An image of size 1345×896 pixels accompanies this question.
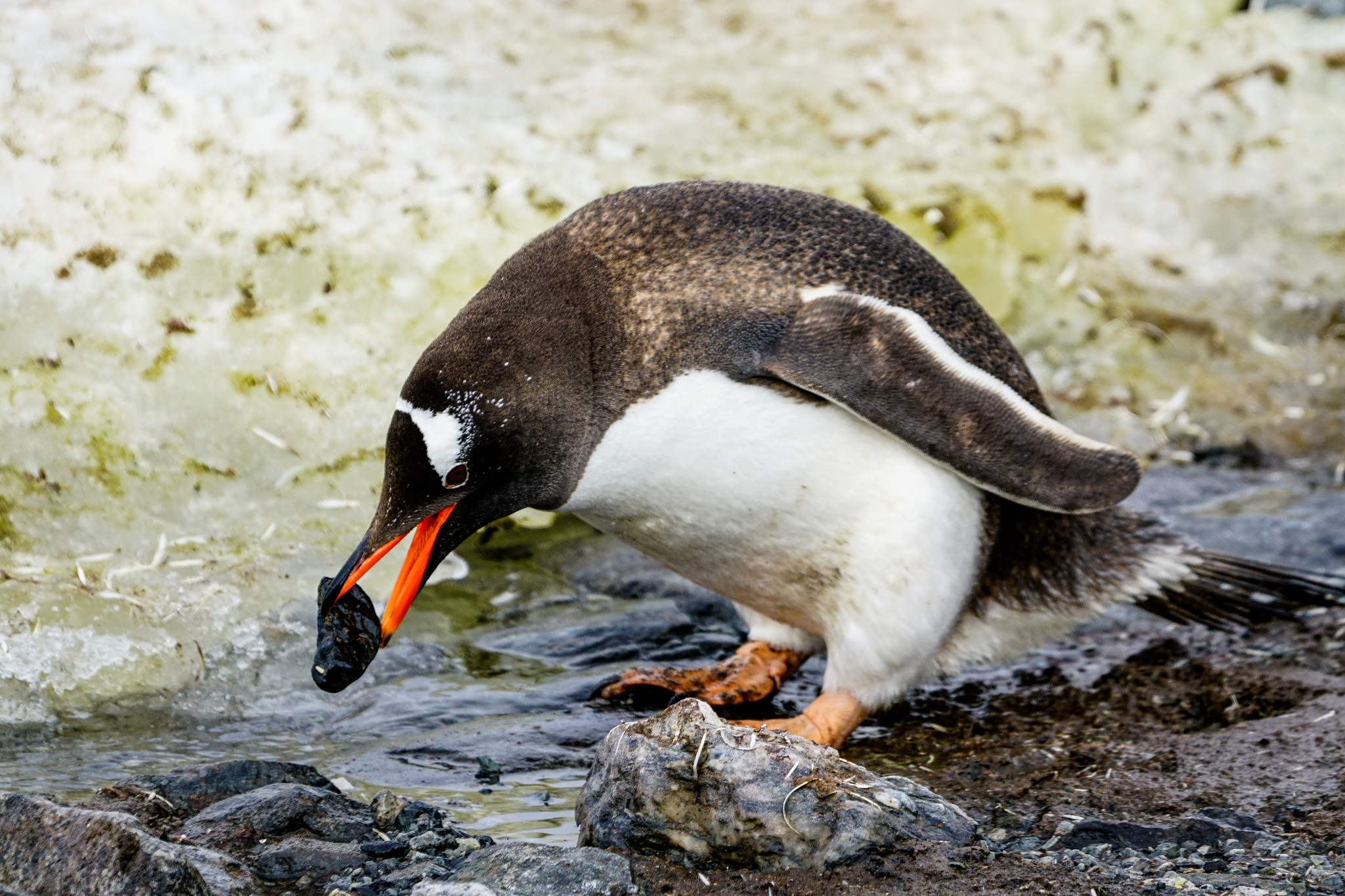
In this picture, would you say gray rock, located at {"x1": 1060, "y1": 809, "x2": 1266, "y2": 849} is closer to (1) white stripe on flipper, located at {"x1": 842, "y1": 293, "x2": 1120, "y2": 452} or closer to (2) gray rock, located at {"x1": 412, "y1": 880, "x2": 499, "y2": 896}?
(1) white stripe on flipper, located at {"x1": 842, "y1": 293, "x2": 1120, "y2": 452}

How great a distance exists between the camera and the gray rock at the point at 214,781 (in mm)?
2701

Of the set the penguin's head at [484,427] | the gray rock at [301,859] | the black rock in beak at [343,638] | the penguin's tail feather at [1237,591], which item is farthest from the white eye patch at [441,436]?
the penguin's tail feather at [1237,591]

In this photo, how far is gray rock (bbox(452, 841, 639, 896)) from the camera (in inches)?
93.4

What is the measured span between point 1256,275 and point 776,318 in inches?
142

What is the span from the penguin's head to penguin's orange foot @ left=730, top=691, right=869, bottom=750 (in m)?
0.73

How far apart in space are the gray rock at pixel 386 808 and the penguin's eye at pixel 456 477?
0.62 m

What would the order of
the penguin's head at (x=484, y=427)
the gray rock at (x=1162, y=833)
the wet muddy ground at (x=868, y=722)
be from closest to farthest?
the gray rock at (x=1162, y=833), the wet muddy ground at (x=868, y=722), the penguin's head at (x=484, y=427)

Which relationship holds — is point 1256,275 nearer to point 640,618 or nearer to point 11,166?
point 640,618

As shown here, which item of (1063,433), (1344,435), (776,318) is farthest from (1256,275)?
(776,318)

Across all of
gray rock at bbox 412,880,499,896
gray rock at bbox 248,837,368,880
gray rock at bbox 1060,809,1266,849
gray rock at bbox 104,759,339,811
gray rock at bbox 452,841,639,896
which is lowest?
gray rock at bbox 104,759,339,811

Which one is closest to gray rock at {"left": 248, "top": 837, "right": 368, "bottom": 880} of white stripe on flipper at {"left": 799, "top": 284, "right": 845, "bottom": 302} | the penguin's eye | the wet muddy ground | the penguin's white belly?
the wet muddy ground

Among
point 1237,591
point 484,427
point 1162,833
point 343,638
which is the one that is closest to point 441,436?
point 484,427

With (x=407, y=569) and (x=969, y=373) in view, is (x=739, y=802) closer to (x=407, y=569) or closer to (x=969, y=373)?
(x=407, y=569)

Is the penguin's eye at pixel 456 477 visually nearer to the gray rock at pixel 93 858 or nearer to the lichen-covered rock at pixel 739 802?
the lichen-covered rock at pixel 739 802
